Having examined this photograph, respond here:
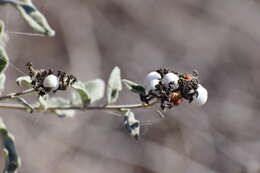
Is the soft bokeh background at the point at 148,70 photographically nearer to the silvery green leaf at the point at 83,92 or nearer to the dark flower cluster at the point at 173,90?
the silvery green leaf at the point at 83,92

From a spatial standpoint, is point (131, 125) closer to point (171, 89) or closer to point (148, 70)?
point (171, 89)

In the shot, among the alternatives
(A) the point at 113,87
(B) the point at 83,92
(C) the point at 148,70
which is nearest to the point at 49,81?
(B) the point at 83,92

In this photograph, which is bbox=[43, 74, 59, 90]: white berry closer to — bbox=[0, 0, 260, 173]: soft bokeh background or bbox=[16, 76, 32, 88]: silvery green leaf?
bbox=[16, 76, 32, 88]: silvery green leaf

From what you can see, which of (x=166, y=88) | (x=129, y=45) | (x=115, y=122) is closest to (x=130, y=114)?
(x=166, y=88)

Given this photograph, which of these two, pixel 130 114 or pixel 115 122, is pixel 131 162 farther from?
pixel 130 114

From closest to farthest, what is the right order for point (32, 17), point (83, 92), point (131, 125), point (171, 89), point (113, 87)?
point (32, 17) < point (171, 89) < point (131, 125) < point (83, 92) < point (113, 87)

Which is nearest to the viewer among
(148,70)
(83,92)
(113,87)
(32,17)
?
(32,17)
